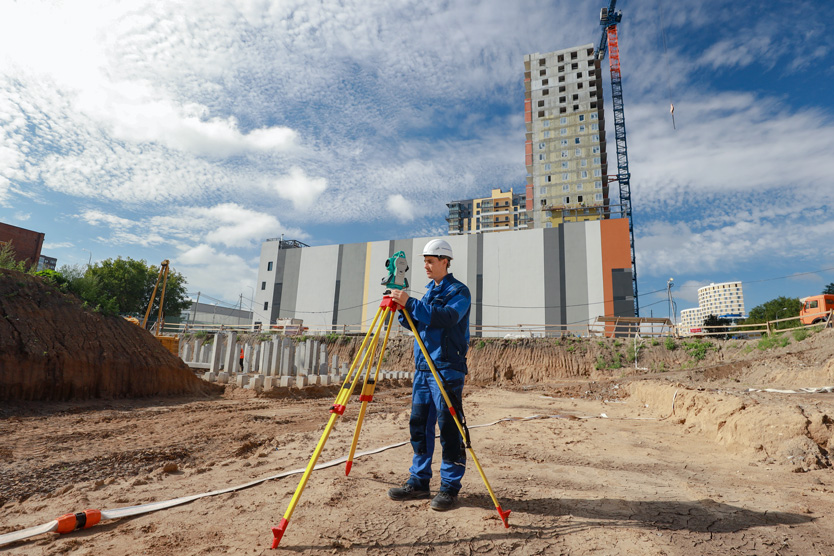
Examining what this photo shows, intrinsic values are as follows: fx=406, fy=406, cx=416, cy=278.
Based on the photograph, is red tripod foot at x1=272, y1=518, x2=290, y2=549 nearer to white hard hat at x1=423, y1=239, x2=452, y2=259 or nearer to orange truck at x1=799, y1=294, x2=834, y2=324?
white hard hat at x1=423, y1=239, x2=452, y2=259

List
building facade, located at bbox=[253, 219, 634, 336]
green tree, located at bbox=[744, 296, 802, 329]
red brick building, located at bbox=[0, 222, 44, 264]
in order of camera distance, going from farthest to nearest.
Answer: green tree, located at bbox=[744, 296, 802, 329] < building facade, located at bbox=[253, 219, 634, 336] < red brick building, located at bbox=[0, 222, 44, 264]

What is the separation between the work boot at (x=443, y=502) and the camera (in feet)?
9.56

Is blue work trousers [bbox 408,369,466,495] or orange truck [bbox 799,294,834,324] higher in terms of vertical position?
orange truck [bbox 799,294,834,324]

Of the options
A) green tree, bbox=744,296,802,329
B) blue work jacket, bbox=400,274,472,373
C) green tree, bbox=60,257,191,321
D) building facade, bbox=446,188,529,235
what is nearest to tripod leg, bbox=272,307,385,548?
blue work jacket, bbox=400,274,472,373

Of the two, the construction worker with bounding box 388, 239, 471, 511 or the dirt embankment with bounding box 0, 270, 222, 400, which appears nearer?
the construction worker with bounding box 388, 239, 471, 511

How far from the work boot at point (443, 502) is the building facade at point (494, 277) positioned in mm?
26703

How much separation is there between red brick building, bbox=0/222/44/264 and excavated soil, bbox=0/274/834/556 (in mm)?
36022

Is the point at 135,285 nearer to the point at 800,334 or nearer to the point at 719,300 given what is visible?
the point at 800,334

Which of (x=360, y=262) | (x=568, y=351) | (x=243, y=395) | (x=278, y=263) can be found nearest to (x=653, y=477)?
(x=243, y=395)

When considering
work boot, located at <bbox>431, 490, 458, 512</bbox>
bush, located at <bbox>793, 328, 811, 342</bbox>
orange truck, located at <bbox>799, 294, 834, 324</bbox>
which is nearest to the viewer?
work boot, located at <bbox>431, 490, 458, 512</bbox>

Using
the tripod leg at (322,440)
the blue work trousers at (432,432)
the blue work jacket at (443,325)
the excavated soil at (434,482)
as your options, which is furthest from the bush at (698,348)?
the tripod leg at (322,440)

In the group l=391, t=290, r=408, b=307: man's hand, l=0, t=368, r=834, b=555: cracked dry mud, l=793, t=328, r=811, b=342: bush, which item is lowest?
l=0, t=368, r=834, b=555: cracked dry mud

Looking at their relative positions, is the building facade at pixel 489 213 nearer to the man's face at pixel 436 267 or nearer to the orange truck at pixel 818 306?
the orange truck at pixel 818 306

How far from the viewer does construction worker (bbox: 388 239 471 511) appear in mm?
3031
